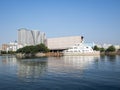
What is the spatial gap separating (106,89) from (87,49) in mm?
109651

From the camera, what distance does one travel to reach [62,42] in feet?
583

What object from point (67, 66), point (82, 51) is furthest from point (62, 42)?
point (67, 66)

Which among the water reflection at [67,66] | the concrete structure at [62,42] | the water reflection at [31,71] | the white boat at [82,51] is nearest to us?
the water reflection at [31,71]

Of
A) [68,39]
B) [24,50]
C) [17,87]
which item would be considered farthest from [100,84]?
[68,39]

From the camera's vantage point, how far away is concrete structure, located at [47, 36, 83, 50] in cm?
16900

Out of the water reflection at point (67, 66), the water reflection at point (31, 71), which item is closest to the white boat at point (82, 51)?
the water reflection at point (67, 66)

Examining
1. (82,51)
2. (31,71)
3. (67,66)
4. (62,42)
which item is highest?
(62,42)

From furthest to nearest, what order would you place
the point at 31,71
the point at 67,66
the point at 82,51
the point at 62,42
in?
the point at 62,42, the point at 82,51, the point at 67,66, the point at 31,71

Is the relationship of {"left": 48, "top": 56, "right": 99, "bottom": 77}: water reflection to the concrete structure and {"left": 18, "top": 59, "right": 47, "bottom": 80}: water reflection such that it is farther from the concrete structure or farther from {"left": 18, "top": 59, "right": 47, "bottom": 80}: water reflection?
the concrete structure

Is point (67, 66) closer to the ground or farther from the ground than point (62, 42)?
closer to the ground

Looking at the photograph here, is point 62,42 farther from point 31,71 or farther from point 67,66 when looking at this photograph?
point 31,71

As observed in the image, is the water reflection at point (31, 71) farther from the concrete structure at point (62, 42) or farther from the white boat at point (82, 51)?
the concrete structure at point (62, 42)

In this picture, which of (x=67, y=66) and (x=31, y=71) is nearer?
(x=31, y=71)

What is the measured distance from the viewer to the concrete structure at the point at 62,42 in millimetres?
169000
